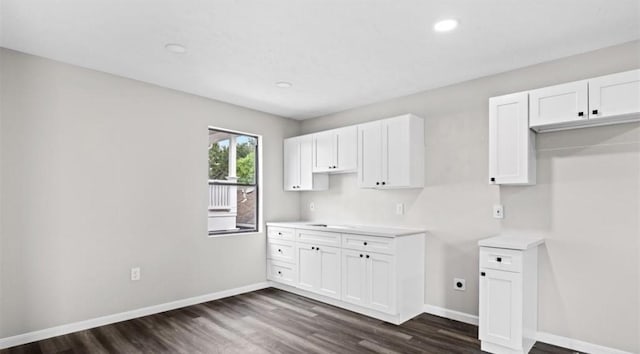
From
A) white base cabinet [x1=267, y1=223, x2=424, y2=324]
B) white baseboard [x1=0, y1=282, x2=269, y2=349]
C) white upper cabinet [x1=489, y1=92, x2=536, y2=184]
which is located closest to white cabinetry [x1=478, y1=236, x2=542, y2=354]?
white upper cabinet [x1=489, y1=92, x2=536, y2=184]

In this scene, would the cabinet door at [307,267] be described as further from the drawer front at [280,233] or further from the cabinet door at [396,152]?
the cabinet door at [396,152]

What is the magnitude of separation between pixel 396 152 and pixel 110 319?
3.37 m

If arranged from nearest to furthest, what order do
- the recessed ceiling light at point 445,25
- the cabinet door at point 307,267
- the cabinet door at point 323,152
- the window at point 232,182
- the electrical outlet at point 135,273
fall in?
the recessed ceiling light at point 445,25 < the electrical outlet at point 135,273 < the cabinet door at point 307,267 < the window at point 232,182 < the cabinet door at point 323,152

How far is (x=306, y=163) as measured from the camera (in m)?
4.94

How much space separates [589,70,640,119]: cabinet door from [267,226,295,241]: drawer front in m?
3.32

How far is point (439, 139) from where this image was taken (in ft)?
12.7

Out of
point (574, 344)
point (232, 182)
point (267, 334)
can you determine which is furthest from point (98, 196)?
point (574, 344)

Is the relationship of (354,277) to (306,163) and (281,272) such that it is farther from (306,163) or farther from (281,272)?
(306,163)

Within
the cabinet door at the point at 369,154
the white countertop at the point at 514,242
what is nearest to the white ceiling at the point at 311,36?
the cabinet door at the point at 369,154

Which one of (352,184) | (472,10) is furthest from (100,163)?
(472,10)

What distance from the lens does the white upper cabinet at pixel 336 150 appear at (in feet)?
14.3

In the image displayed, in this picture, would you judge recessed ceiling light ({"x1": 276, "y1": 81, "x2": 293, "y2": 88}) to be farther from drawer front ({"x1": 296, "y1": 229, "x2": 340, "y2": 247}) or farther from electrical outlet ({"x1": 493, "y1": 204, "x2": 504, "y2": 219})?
electrical outlet ({"x1": 493, "y1": 204, "x2": 504, "y2": 219})

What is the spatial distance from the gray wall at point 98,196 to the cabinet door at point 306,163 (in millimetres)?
1087

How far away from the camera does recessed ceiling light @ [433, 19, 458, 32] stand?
2.48 metres
